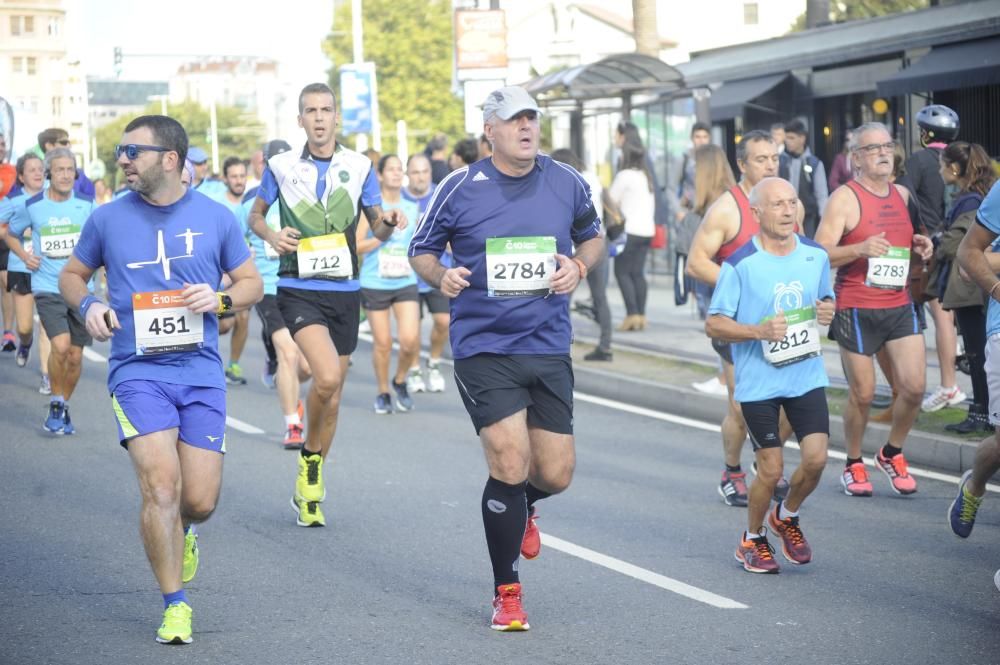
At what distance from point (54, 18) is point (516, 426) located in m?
129

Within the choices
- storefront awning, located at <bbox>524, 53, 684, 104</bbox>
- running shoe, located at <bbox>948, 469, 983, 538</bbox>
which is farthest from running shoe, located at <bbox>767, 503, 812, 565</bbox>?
storefront awning, located at <bbox>524, 53, 684, 104</bbox>

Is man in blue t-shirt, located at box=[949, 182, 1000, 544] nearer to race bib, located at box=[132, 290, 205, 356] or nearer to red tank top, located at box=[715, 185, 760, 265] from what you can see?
red tank top, located at box=[715, 185, 760, 265]

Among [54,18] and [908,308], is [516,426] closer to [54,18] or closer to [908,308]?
[908,308]

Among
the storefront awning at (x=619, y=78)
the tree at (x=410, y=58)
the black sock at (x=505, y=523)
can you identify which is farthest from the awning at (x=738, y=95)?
the tree at (x=410, y=58)

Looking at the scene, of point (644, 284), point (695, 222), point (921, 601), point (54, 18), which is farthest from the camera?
point (54, 18)

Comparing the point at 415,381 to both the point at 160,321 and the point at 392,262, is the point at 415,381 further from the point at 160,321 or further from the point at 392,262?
the point at 160,321

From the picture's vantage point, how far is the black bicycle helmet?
35.1 feet

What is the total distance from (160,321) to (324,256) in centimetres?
264

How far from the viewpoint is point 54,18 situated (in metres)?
127

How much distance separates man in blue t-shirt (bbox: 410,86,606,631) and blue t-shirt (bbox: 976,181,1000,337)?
75.8 inches

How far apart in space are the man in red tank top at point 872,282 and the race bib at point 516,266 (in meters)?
3.00

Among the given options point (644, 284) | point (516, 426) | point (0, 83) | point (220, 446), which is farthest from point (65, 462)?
point (0, 83)

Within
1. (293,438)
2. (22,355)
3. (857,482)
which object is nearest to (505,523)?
(857,482)

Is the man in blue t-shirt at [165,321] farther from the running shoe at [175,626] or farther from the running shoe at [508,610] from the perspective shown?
the running shoe at [508,610]
